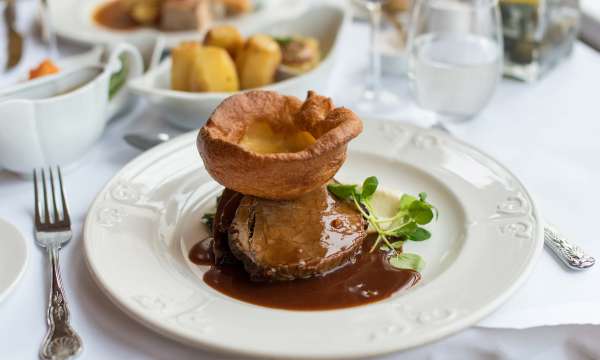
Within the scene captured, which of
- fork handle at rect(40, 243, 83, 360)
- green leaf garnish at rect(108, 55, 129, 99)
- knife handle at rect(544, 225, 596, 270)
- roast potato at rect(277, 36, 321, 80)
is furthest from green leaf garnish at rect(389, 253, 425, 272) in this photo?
green leaf garnish at rect(108, 55, 129, 99)

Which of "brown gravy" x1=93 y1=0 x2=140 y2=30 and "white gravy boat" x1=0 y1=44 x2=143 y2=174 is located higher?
"white gravy boat" x1=0 y1=44 x2=143 y2=174

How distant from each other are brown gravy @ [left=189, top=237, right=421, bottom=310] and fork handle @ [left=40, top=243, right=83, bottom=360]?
25 cm

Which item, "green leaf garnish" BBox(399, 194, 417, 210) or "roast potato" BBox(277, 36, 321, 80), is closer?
"green leaf garnish" BBox(399, 194, 417, 210)

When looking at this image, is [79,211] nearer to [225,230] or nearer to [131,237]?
[131,237]

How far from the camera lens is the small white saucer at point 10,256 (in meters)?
1.25

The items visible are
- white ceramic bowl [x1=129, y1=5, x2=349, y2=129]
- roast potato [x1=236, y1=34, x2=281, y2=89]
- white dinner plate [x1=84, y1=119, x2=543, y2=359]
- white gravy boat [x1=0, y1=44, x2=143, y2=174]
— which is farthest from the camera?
roast potato [x1=236, y1=34, x2=281, y2=89]

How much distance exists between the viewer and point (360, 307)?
A: 1.19 m

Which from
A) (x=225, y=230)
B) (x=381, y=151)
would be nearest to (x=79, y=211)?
(x=225, y=230)

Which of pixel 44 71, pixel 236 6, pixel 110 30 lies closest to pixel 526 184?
pixel 44 71

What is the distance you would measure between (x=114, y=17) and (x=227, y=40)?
0.86m

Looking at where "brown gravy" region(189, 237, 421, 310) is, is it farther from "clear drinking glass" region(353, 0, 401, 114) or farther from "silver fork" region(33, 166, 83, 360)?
"clear drinking glass" region(353, 0, 401, 114)

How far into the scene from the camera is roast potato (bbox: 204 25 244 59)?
6.53ft

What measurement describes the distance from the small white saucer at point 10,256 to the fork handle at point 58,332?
6 cm

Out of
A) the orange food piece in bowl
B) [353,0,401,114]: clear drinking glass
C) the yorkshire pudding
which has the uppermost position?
the yorkshire pudding
